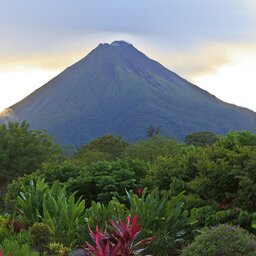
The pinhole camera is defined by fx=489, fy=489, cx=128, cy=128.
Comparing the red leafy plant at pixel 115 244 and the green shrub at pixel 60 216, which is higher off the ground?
the red leafy plant at pixel 115 244

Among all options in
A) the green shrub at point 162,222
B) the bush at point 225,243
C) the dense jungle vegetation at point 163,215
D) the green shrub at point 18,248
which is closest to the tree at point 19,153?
the dense jungle vegetation at point 163,215

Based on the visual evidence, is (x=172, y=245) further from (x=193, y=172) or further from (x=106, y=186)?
(x=106, y=186)

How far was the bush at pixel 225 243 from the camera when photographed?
25.2 feet

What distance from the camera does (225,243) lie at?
25.5 feet

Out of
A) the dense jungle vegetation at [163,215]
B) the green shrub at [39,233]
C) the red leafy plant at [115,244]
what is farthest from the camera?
the green shrub at [39,233]

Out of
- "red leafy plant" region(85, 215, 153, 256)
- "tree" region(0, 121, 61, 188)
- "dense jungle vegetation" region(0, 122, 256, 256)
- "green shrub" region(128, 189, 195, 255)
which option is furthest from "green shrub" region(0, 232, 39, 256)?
"tree" region(0, 121, 61, 188)

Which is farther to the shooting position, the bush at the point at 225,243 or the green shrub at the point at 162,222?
the green shrub at the point at 162,222

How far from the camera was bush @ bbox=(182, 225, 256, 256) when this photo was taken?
768 cm

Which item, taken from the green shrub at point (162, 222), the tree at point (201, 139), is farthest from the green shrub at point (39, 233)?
the tree at point (201, 139)

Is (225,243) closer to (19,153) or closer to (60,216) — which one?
(60,216)

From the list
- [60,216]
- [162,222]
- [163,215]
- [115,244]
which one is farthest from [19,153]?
[115,244]

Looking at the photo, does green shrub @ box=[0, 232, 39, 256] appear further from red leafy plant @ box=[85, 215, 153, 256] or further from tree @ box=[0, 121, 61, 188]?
tree @ box=[0, 121, 61, 188]

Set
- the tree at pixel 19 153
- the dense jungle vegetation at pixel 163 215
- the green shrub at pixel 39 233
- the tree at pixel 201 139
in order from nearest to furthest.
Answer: the dense jungle vegetation at pixel 163 215
the green shrub at pixel 39 233
the tree at pixel 19 153
the tree at pixel 201 139

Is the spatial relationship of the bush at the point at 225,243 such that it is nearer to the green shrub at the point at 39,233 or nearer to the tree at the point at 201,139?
the green shrub at the point at 39,233
